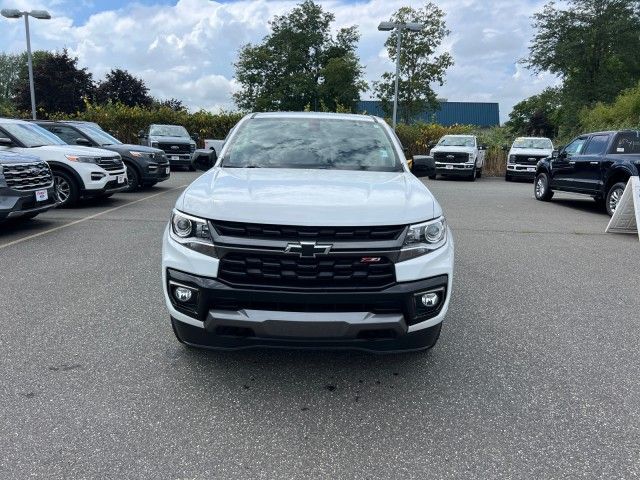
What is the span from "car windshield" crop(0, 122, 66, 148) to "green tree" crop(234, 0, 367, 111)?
4009 cm

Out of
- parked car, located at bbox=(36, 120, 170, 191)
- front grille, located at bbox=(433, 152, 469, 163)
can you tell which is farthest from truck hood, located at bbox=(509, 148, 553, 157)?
parked car, located at bbox=(36, 120, 170, 191)

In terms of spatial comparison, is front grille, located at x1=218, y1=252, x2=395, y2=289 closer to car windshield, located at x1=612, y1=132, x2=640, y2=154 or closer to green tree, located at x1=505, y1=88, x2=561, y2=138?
car windshield, located at x1=612, y1=132, x2=640, y2=154

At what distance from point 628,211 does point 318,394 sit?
8.24m

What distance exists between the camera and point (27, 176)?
784 centimetres

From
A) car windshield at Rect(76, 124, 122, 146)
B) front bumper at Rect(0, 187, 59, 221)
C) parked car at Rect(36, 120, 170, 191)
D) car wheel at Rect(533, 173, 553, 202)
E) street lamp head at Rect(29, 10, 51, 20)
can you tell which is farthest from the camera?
street lamp head at Rect(29, 10, 51, 20)

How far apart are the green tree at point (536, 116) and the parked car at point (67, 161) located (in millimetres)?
34276

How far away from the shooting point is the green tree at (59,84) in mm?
45594

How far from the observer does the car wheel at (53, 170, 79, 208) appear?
34.0 ft

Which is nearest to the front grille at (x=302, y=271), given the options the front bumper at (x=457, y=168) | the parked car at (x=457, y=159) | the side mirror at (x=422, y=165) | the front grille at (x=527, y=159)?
the side mirror at (x=422, y=165)

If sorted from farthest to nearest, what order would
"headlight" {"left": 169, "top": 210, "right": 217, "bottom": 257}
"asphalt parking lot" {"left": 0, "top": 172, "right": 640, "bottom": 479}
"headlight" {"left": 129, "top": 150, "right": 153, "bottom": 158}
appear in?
1. "headlight" {"left": 129, "top": 150, "right": 153, "bottom": 158}
2. "headlight" {"left": 169, "top": 210, "right": 217, "bottom": 257}
3. "asphalt parking lot" {"left": 0, "top": 172, "right": 640, "bottom": 479}

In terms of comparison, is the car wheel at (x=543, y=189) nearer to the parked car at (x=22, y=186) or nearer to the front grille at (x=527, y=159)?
the front grille at (x=527, y=159)

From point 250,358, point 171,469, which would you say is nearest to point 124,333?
point 250,358

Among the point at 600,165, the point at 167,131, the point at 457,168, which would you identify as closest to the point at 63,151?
the point at 600,165

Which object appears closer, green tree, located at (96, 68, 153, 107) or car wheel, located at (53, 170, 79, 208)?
car wheel, located at (53, 170, 79, 208)
